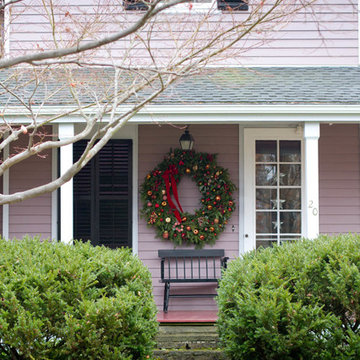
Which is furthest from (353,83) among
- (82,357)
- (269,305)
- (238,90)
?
(82,357)

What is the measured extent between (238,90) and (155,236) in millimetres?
2254

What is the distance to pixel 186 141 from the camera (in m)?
7.41

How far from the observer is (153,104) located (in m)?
6.59

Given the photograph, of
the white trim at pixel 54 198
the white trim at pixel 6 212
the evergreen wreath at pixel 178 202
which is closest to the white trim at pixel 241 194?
the evergreen wreath at pixel 178 202

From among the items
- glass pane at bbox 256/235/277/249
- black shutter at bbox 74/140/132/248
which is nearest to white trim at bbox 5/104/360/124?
black shutter at bbox 74/140/132/248

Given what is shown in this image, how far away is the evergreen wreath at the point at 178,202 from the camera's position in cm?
758

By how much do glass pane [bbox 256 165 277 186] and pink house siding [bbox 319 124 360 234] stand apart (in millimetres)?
652

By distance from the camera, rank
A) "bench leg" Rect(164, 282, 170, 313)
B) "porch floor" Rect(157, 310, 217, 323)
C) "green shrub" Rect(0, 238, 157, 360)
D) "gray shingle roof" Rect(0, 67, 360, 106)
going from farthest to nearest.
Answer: "bench leg" Rect(164, 282, 170, 313)
"porch floor" Rect(157, 310, 217, 323)
"gray shingle roof" Rect(0, 67, 360, 106)
"green shrub" Rect(0, 238, 157, 360)

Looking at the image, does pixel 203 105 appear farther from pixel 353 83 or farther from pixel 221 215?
pixel 353 83

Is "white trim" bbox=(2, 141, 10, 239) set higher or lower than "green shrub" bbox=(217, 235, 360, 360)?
higher

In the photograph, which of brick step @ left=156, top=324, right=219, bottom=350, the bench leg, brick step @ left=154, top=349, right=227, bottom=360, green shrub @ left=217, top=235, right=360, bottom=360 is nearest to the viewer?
green shrub @ left=217, top=235, right=360, bottom=360

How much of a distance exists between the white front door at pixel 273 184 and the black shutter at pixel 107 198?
1639 millimetres

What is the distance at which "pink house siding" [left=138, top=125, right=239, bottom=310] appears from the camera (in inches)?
303

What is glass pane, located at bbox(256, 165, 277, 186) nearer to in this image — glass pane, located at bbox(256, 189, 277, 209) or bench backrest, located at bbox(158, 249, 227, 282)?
glass pane, located at bbox(256, 189, 277, 209)
